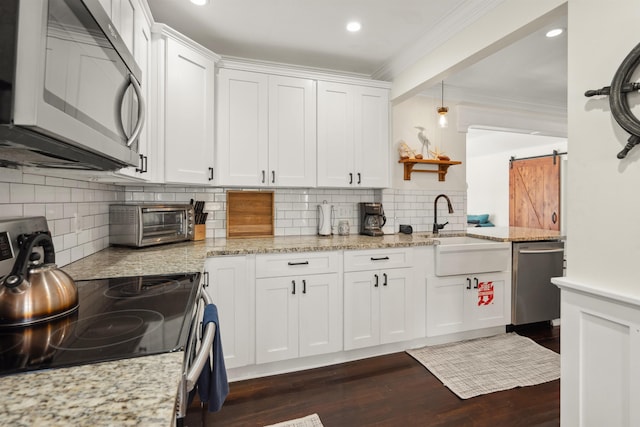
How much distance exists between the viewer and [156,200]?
2.65 m

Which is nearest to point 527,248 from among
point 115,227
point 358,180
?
point 358,180

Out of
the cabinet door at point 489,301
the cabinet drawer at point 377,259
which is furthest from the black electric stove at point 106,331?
the cabinet door at point 489,301

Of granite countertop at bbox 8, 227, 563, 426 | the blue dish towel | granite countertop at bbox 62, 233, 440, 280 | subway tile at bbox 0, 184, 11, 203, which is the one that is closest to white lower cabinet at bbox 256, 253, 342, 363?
granite countertop at bbox 62, 233, 440, 280

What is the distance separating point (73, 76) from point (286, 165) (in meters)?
2.05

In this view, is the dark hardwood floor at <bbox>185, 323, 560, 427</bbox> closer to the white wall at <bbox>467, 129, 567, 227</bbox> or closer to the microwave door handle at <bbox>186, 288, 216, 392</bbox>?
the microwave door handle at <bbox>186, 288, 216, 392</bbox>

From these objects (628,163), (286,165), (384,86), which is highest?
(384,86)

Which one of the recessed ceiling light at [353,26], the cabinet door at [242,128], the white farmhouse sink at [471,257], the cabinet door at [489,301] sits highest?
the recessed ceiling light at [353,26]

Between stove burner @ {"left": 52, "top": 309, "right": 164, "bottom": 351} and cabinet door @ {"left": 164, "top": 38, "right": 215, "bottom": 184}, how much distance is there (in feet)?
4.58

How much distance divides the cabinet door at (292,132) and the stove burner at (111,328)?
5.95 feet

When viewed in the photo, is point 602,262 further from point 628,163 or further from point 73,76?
point 73,76

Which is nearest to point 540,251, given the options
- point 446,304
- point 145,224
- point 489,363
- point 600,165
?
point 446,304

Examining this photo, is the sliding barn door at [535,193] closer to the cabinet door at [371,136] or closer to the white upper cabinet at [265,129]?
the cabinet door at [371,136]

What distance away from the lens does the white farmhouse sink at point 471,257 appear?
110 inches

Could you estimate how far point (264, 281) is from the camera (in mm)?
2332
